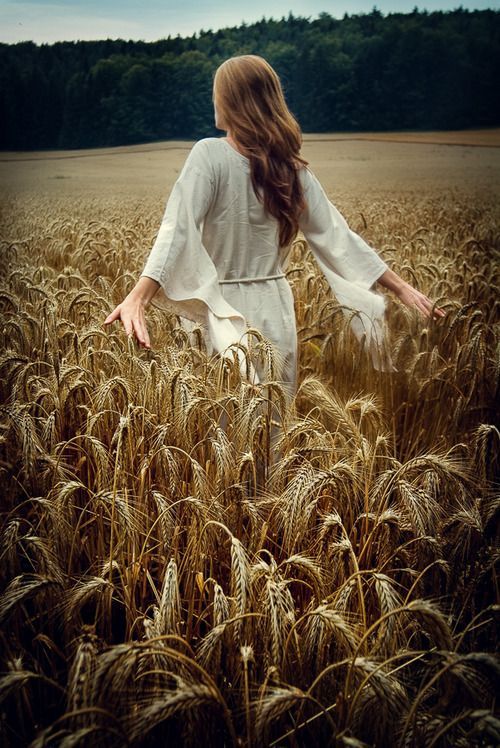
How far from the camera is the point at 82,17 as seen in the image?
164 inches

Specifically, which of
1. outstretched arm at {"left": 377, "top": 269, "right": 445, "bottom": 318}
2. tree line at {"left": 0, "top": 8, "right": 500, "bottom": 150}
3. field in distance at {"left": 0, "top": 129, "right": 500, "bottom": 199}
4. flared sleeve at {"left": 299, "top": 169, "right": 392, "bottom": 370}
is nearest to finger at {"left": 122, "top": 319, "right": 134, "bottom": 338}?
flared sleeve at {"left": 299, "top": 169, "right": 392, "bottom": 370}

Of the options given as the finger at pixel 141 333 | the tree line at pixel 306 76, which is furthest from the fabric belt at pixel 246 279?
the tree line at pixel 306 76

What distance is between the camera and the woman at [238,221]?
2.15 meters

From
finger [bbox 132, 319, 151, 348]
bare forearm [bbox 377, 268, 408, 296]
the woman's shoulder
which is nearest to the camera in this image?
finger [bbox 132, 319, 151, 348]

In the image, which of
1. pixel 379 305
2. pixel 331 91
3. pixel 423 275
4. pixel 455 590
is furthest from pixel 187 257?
pixel 331 91

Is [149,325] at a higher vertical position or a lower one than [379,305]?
lower

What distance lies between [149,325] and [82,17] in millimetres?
2367

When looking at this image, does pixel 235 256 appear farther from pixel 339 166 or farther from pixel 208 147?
pixel 339 166

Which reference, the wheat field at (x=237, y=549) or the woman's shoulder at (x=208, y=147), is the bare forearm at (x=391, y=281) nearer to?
the wheat field at (x=237, y=549)

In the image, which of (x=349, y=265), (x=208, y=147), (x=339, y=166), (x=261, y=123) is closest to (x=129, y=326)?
(x=208, y=147)

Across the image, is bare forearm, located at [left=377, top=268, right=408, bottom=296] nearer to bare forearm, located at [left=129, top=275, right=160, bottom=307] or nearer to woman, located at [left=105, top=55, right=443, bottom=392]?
woman, located at [left=105, top=55, right=443, bottom=392]

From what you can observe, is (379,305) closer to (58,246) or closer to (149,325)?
(149,325)

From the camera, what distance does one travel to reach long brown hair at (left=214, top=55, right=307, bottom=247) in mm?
2139

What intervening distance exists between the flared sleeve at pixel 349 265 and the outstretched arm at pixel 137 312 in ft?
2.25
